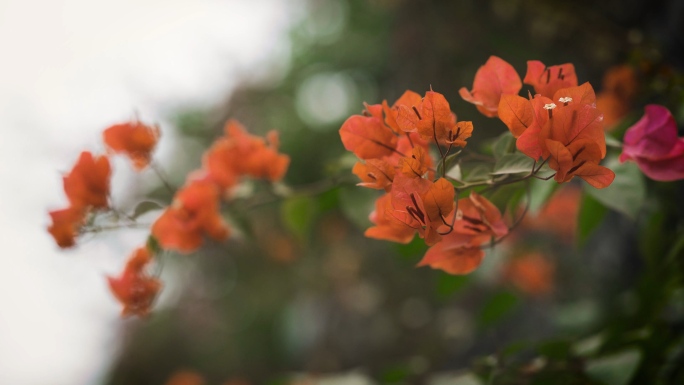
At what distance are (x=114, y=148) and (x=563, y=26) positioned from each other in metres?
0.65

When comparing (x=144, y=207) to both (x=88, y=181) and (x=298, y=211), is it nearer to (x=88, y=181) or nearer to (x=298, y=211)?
(x=88, y=181)

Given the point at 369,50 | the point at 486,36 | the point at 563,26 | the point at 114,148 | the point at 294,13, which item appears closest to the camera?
the point at 114,148

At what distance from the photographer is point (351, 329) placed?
1.33m

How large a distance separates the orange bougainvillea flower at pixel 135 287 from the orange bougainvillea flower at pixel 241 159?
0.11 meters

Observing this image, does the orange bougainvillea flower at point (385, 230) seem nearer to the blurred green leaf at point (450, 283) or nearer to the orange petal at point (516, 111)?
the orange petal at point (516, 111)

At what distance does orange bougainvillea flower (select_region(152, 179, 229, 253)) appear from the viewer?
0.49 meters

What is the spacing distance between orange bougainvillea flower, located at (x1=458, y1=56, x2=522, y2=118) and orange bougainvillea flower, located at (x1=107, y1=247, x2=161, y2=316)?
0.32 m

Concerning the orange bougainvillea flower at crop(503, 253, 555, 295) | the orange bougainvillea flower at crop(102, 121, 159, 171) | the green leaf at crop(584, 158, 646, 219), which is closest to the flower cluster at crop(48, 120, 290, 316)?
the orange bougainvillea flower at crop(102, 121, 159, 171)

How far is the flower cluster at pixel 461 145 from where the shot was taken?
0.92 feet

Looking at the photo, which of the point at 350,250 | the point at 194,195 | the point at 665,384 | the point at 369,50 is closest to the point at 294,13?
the point at 369,50

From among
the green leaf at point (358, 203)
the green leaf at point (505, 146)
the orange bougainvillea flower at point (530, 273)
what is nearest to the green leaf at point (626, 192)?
the green leaf at point (505, 146)

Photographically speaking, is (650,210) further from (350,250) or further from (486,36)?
(350,250)

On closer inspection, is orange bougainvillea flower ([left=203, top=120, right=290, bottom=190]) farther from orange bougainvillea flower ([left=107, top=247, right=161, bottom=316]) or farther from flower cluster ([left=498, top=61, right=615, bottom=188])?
flower cluster ([left=498, top=61, right=615, bottom=188])

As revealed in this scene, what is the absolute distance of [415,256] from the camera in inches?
27.5
